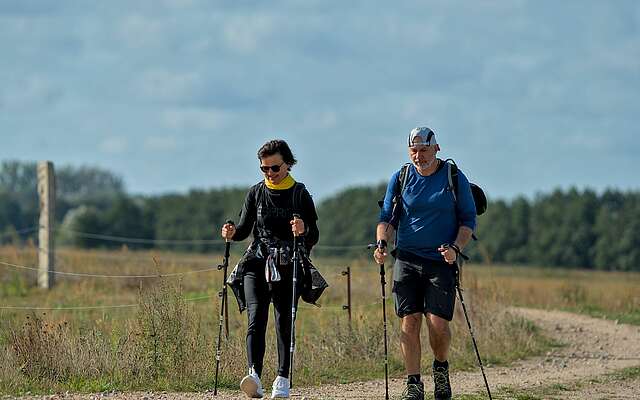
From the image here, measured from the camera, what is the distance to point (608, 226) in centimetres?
6650

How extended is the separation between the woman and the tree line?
39360 millimetres

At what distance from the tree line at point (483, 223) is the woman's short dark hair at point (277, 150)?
39.4m

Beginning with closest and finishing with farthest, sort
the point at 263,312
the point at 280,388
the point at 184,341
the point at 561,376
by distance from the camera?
the point at 280,388 < the point at 263,312 < the point at 184,341 < the point at 561,376

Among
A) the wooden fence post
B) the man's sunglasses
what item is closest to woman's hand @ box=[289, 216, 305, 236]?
the man's sunglasses

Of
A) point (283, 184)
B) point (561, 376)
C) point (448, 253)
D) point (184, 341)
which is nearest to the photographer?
point (448, 253)

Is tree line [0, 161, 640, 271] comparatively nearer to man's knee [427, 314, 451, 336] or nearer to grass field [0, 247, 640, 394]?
grass field [0, 247, 640, 394]

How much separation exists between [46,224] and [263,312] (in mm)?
14361

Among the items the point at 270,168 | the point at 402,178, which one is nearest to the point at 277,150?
the point at 270,168

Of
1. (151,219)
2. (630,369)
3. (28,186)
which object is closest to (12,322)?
(630,369)

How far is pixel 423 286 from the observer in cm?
1112

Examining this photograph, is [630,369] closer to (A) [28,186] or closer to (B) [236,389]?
(B) [236,389]

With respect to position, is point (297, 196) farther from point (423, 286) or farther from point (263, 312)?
point (423, 286)

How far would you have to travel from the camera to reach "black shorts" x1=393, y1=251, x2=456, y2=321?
11.0 m

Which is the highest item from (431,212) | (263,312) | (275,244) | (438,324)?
(431,212)
